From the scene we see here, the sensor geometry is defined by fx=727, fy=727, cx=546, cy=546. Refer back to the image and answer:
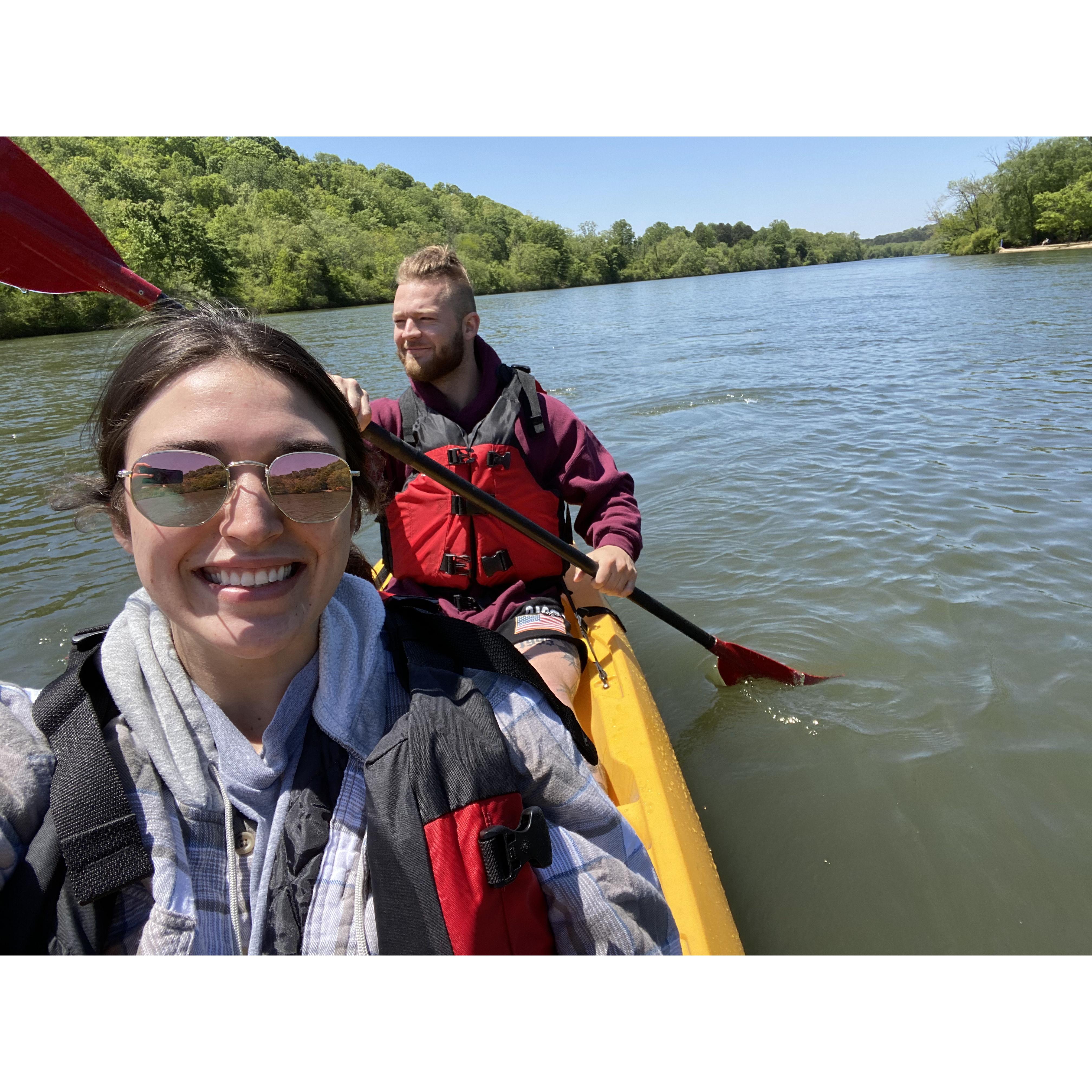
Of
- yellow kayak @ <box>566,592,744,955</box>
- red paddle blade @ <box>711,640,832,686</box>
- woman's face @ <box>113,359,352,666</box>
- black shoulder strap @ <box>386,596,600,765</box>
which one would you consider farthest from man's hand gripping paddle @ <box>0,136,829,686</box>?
red paddle blade @ <box>711,640,832,686</box>

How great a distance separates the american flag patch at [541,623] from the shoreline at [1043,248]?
41.3 meters

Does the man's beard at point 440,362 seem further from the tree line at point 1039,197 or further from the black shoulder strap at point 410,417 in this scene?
the tree line at point 1039,197

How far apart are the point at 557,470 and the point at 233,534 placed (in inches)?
82.5

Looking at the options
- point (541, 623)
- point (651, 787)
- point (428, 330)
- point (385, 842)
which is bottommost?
point (651, 787)

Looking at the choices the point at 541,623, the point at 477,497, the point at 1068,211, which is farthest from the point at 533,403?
the point at 1068,211

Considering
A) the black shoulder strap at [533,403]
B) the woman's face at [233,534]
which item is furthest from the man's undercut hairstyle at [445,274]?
the woman's face at [233,534]

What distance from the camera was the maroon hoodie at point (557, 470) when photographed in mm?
2889

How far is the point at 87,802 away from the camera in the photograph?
898mm

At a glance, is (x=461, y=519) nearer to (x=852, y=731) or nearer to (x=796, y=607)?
(x=852, y=731)

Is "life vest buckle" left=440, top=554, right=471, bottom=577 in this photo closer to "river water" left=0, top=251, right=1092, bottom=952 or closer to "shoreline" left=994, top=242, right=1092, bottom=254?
"river water" left=0, top=251, right=1092, bottom=952

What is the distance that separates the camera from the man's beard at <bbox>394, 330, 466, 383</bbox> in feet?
9.75

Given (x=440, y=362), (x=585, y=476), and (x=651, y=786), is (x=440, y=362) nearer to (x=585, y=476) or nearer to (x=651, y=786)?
(x=585, y=476)

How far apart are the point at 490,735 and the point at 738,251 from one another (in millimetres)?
93205
